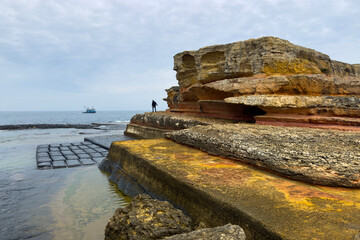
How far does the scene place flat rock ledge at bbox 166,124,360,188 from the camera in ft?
7.50

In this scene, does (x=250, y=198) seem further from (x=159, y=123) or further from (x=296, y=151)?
(x=159, y=123)

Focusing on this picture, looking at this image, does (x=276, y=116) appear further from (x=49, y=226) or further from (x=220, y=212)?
(x=49, y=226)

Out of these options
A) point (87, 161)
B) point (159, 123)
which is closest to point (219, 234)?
point (87, 161)

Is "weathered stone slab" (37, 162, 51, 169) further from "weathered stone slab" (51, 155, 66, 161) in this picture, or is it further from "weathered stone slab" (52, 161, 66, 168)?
"weathered stone slab" (51, 155, 66, 161)

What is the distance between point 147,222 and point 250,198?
0.90 metres

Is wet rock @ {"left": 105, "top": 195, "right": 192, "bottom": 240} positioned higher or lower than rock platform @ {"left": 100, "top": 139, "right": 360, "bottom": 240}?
lower

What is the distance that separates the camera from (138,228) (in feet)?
6.28

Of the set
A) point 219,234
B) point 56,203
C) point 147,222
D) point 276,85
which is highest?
point 276,85

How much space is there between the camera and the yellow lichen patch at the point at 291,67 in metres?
5.21

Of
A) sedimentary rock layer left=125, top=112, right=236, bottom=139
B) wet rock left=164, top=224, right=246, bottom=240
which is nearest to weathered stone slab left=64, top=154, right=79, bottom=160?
sedimentary rock layer left=125, top=112, right=236, bottom=139

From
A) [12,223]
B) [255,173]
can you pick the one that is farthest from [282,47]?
[12,223]

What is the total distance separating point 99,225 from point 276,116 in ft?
12.3

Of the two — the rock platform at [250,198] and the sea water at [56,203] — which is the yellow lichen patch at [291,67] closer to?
the rock platform at [250,198]

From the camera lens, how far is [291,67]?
522cm
